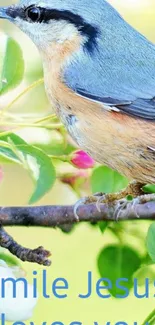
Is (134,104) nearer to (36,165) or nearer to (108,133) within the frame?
(108,133)

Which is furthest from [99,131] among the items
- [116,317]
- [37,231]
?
[37,231]

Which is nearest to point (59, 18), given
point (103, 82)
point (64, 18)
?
point (64, 18)

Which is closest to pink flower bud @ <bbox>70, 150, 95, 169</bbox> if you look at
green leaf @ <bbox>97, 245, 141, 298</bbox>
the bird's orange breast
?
the bird's orange breast

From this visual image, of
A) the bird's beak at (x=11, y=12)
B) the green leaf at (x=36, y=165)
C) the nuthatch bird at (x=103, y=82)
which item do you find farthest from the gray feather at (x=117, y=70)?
the green leaf at (x=36, y=165)

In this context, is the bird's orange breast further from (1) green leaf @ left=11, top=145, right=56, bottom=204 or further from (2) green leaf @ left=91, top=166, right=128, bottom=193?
(1) green leaf @ left=11, top=145, right=56, bottom=204

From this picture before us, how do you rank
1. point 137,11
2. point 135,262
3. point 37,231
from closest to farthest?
1. point 135,262
2. point 137,11
3. point 37,231

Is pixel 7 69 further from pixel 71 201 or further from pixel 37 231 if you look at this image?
pixel 37 231

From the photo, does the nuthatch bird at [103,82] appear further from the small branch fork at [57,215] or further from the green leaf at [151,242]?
the green leaf at [151,242]
